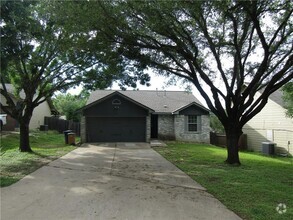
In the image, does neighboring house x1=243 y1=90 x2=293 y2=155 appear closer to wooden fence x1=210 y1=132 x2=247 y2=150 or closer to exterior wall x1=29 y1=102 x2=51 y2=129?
wooden fence x1=210 y1=132 x2=247 y2=150

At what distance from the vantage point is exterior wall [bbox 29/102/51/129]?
117ft

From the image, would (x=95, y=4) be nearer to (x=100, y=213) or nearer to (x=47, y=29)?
(x=47, y=29)

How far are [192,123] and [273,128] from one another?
6437 millimetres

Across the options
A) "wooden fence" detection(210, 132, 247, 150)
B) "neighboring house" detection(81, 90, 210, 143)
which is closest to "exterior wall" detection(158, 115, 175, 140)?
"neighboring house" detection(81, 90, 210, 143)

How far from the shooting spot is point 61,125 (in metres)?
34.5

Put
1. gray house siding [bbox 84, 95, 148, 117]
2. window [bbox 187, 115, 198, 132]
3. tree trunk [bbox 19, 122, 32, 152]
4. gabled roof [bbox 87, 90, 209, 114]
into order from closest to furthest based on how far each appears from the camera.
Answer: tree trunk [bbox 19, 122, 32, 152] → gray house siding [bbox 84, 95, 148, 117] → window [bbox 187, 115, 198, 132] → gabled roof [bbox 87, 90, 209, 114]

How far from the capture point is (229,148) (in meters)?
13.5

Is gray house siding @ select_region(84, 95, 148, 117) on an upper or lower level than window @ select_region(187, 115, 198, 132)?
upper

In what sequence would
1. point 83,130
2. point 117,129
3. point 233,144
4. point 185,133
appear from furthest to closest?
point 185,133 < point 117,129 < point 83,130 < point 233,144

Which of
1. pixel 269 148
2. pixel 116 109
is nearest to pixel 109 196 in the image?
pixel 269 148

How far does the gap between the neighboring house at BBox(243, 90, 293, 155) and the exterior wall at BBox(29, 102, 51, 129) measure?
2326 cm

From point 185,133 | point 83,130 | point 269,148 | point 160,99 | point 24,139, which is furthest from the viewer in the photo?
point 160,99

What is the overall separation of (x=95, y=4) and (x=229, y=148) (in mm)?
8060

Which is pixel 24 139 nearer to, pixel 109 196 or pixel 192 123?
pixel 109 196
